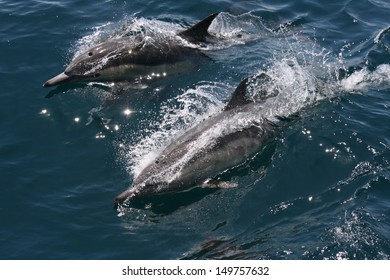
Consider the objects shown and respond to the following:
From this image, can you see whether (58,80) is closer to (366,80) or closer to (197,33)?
(197,33)

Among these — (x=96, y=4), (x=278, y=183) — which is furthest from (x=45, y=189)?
(x=96, y=4)

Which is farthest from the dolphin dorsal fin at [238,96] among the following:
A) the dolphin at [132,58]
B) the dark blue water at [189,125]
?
the dolphin at [132,58]

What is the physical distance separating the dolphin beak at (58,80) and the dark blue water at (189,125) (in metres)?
0.38

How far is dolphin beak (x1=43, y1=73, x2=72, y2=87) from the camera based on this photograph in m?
17.1

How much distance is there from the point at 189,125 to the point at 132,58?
12.8 feet

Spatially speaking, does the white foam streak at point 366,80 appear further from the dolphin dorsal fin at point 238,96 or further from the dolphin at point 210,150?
the dolphin dorsal fin at point 238,96

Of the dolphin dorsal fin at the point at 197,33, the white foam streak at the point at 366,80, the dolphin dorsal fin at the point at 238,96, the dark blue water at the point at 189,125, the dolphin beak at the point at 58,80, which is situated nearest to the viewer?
the dark blue water at the point at 189,125

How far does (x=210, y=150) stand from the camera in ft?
47.0

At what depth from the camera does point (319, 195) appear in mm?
13734

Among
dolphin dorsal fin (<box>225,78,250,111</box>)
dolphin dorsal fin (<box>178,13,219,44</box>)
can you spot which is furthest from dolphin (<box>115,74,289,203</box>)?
dolphin dorsal fin (<box>178,13,219,44</box>)

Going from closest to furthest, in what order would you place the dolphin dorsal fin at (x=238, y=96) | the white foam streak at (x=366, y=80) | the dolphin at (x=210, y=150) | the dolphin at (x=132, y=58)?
the dolphin at (x=210, y=150) < the dolphin dorsal fin at (x=238, y=96) < the dolphin at (x=132, y=58) < the white foam streak at (x=366, y=80)

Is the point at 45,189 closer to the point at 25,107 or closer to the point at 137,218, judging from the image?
the point at 137,218

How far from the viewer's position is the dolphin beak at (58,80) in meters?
17.1

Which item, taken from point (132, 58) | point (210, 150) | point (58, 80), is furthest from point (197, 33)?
point (210, 150)
